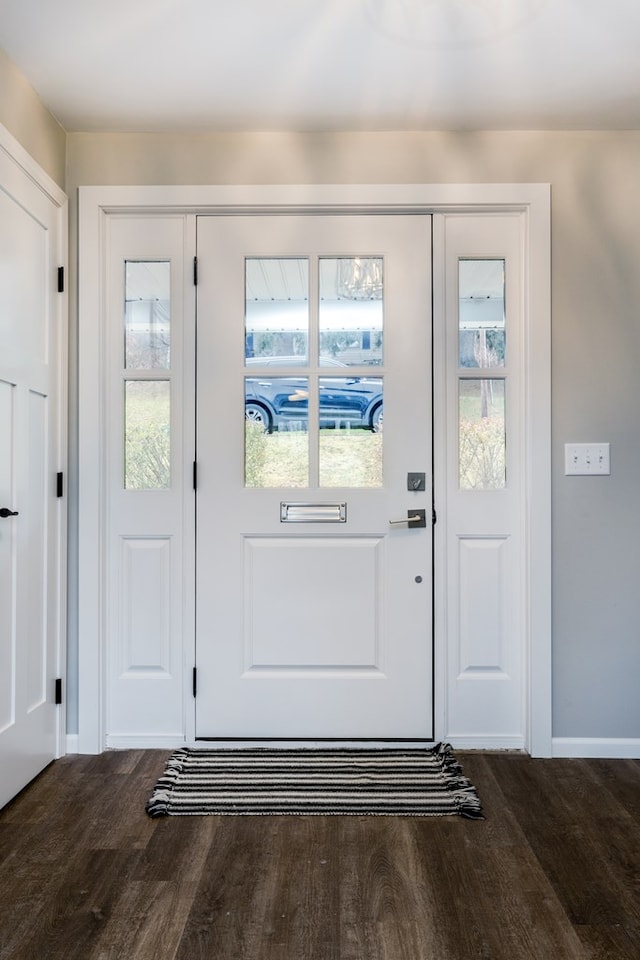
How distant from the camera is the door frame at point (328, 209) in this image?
2.54m

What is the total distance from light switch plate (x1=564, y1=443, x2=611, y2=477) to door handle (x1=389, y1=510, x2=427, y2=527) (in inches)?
22.2

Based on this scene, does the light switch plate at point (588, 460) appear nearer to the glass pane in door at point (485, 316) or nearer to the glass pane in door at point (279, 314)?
the glass pane in door at point (485, 316)

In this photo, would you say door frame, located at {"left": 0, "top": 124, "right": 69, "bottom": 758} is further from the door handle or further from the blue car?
the door handle

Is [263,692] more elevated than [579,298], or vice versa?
[579,298]

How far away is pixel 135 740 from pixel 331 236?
207cm

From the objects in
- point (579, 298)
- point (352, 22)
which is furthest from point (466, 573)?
point (352, 22)

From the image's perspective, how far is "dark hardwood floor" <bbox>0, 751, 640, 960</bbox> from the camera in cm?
155

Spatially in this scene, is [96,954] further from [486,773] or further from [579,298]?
[579,298]

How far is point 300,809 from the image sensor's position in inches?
85.5

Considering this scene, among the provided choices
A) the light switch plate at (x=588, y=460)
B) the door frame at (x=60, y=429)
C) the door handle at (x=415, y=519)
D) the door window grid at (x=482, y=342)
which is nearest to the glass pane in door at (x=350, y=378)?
the door handle at (x=415, y=519)

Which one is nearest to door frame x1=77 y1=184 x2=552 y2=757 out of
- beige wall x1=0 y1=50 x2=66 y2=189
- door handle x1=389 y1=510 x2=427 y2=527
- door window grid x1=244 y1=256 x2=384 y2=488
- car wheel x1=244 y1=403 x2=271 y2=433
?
beige wall x1=0 y1=50 x2=66 y2=189

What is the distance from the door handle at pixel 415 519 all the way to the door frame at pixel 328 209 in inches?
15.4

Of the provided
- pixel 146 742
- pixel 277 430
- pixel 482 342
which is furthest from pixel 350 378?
pixel 146 742

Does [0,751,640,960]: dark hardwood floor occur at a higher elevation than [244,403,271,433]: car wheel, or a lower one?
lower
